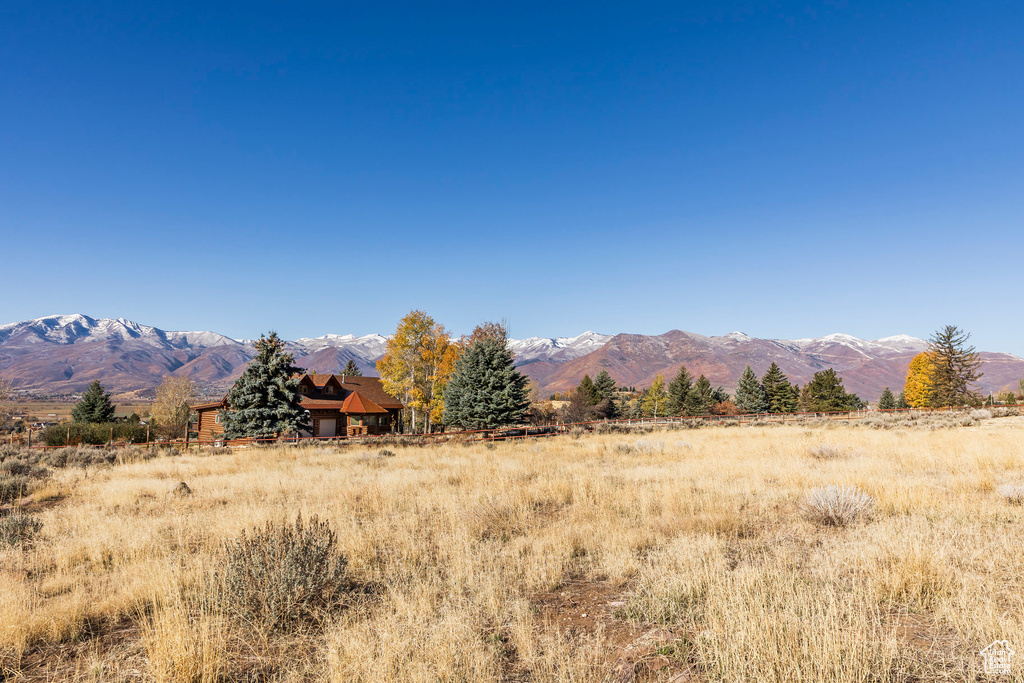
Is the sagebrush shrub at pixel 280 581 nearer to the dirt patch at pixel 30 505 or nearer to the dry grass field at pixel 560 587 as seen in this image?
the dry grass field at pixel 560 587

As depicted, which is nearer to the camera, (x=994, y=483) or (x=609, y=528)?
(x=609, y=528)

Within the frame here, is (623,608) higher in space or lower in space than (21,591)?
lower

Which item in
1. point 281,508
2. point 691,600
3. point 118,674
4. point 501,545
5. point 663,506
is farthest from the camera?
point 281,508

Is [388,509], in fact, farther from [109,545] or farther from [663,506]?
[663,506]

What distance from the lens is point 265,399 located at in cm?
3062

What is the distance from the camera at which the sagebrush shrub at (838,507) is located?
7.14 m

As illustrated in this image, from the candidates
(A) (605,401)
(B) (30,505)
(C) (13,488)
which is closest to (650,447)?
(B) (30,505)

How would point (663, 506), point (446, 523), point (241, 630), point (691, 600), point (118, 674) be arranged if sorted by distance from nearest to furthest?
1. point (118, 674)
2. point (241, 630)
3. point (691, 600)
4. point (446, 523)
5. point (663, 506)

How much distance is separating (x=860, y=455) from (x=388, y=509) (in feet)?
47.3

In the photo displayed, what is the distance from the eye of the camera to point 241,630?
4242mm

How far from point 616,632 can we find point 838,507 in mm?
5245

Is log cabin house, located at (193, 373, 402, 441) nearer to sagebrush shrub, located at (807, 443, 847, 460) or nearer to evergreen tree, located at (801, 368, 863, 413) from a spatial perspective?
sagebrush shrub, located at (807, 443, 847, 460)

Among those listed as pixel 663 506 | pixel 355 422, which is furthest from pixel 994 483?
pixel 355 422

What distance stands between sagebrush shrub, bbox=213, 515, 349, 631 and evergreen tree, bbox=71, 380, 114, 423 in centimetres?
4725
